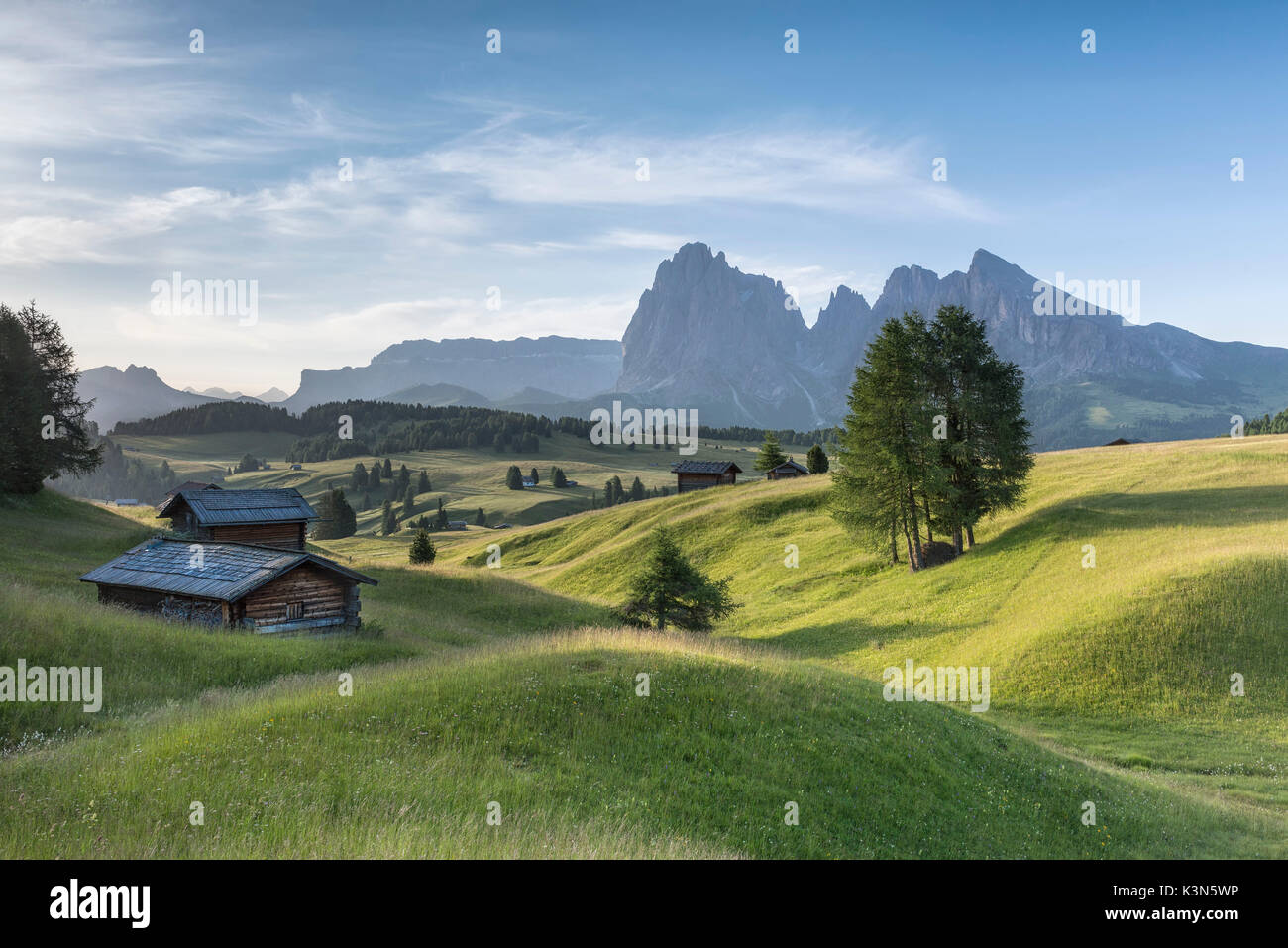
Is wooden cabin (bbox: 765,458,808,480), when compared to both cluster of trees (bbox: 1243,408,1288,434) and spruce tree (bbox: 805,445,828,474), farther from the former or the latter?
cluster of trees (bbox: 1243,408,1288,434)

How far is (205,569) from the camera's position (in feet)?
107

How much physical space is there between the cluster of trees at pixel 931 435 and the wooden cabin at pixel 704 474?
48402mm

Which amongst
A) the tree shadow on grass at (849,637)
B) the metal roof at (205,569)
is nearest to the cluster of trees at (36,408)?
the metal roof at (205,569)

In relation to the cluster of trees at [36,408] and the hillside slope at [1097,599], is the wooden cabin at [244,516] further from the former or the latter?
the hillside slope at [1097,599]

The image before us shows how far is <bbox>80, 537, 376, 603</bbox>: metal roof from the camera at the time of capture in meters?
30.6

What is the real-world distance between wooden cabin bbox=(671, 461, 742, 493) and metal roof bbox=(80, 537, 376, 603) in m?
66.1

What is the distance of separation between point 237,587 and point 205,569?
413 centimetres

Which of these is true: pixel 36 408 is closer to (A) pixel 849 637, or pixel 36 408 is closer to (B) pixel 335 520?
(A) pixel 849 637

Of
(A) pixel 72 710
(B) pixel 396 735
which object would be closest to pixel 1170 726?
(B) pixel 396 735

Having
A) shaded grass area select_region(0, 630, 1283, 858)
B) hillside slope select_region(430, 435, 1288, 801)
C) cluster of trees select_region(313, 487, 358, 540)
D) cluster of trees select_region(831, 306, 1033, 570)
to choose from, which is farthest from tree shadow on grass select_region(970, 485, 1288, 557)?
cluster of trees select_region(313, 487, 358, 540)

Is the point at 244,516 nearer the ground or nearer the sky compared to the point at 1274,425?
nearer the ground

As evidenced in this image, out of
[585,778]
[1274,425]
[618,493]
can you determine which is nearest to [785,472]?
[618,493]
